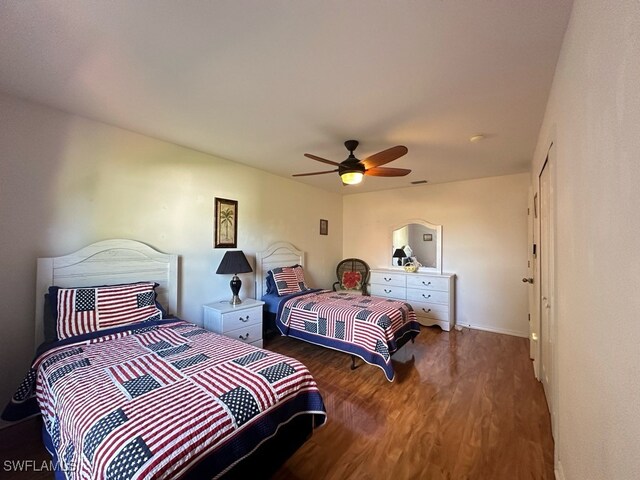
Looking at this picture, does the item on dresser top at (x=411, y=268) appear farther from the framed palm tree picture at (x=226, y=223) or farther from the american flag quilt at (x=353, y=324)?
the framed palm tree picture at (x=226, y=223)

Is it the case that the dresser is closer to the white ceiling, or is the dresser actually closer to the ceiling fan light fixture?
the white ceiling

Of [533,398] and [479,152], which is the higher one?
[479,152]

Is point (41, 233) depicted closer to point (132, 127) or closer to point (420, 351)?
point (132, 127)

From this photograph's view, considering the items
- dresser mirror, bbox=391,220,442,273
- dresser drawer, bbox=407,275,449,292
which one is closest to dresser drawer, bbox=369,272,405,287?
dresser drawer, bbox=407,275,449,292

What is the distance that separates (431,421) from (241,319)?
6.55 ft

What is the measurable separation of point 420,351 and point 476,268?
5.68 feet

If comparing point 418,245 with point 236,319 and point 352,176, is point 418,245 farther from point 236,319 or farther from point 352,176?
point 236,319

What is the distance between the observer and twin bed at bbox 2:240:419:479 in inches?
39.5

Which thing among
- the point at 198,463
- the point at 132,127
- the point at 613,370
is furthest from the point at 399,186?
the point at 198,463

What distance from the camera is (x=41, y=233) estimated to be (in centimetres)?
205

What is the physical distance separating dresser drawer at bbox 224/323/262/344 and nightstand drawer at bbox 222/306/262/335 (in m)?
0.03

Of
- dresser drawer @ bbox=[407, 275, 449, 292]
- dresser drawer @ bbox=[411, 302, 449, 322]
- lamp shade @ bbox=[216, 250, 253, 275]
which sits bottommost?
dresser drawer @ bbox=[411, 302, 449, 322]

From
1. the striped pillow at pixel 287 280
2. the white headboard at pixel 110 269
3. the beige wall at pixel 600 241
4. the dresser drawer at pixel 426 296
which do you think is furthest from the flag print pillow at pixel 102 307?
the dresser drawer at pixel 426 296

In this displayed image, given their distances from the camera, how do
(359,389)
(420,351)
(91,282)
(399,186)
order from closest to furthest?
(91,282) → (359,389) → (420,351) → (399,186)
